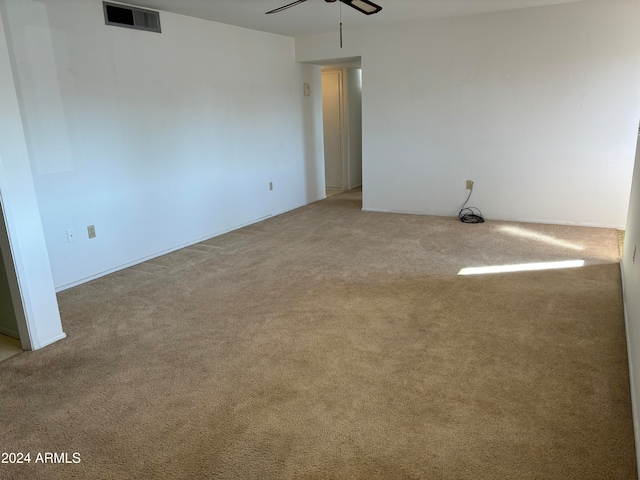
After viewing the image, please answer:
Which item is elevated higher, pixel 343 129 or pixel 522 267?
pixel 343 129

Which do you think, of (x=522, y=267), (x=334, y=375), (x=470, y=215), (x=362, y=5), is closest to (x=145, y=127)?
(x=362, y=5)

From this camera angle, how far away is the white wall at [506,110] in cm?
475

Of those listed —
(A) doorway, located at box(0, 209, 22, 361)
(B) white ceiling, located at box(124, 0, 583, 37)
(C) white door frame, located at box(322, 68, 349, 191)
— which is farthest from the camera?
(C) white door frame, located at box(322, 68, 349, 191)

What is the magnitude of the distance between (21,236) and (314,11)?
11.5 feet

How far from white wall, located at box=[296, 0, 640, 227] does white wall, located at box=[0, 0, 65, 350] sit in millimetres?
4353

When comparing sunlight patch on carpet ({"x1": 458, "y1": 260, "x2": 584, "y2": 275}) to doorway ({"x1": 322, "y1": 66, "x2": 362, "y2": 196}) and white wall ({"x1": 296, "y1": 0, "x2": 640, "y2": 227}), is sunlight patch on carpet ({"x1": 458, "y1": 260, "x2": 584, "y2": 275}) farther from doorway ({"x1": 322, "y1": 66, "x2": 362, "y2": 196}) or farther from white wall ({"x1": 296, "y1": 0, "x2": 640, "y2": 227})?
doorway ({"x1": 322, "y1": 66, "x2": 362, "y2": 196})

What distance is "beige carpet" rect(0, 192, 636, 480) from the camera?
1.83 metres

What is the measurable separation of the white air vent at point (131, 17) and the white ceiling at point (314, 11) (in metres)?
0.07

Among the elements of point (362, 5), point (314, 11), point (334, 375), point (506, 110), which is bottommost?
point (334, 375)

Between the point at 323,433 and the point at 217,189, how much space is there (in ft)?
12.8

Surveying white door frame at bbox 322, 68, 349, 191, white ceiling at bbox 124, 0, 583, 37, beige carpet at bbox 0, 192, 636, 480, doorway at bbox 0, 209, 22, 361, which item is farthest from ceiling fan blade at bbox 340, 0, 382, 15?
white door frame at bbox 322, 68, 349, 191

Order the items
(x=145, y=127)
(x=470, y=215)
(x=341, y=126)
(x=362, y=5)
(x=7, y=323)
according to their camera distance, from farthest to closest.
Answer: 1. (x=341, y=126)
2. (x=470, y=215)
3. (x=145, y=127)
4. (x=362, y=5)
5. (x=7, y=323)

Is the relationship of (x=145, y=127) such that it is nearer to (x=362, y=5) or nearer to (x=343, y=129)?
(x=362, y=5)

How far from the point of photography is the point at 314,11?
15.1ft
